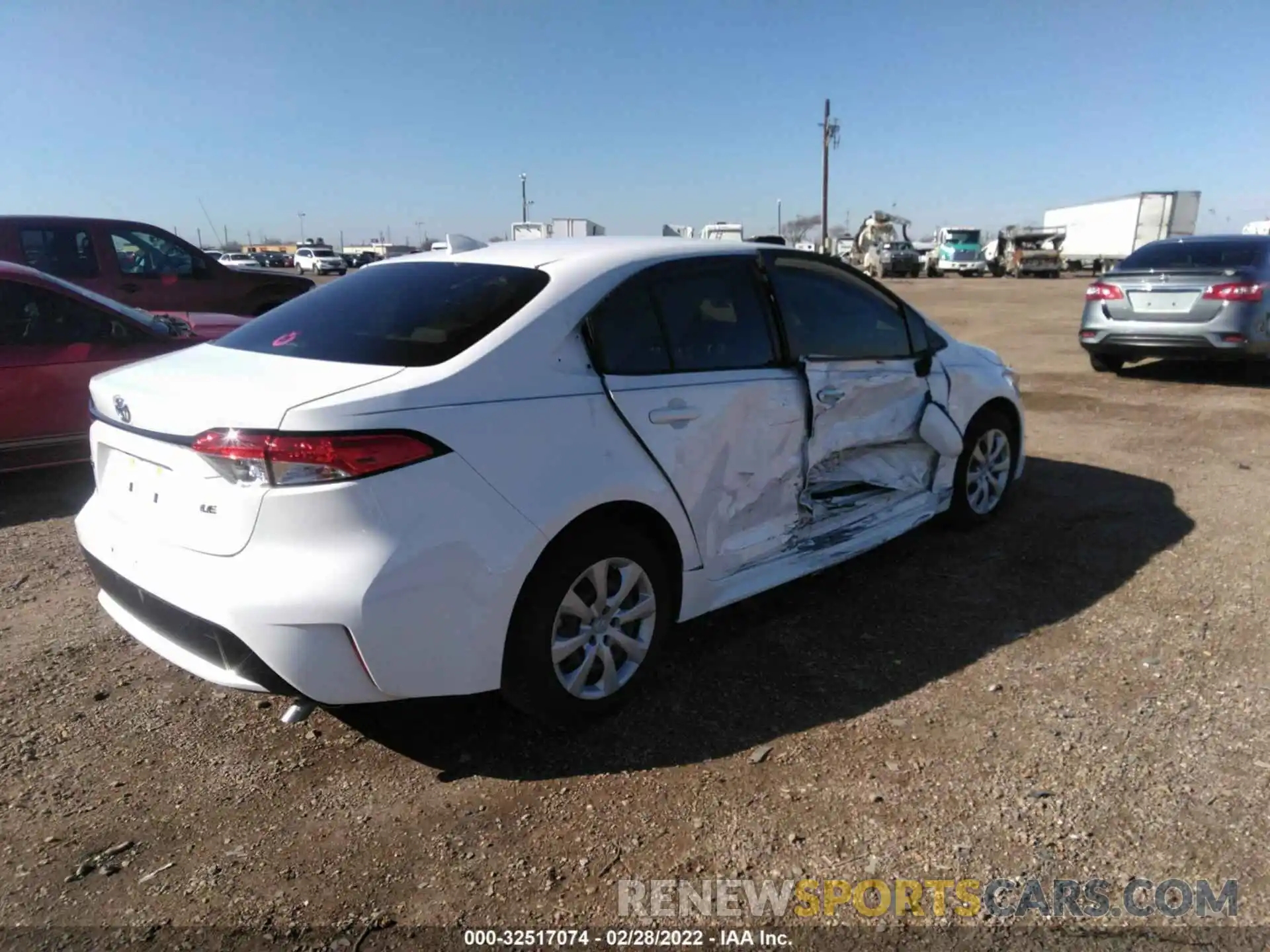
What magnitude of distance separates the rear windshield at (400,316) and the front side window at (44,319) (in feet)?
→ 10.5

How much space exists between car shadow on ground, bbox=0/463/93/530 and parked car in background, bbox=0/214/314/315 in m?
3.08

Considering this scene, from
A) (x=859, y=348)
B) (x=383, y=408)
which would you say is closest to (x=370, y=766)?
(x=383, y=408)

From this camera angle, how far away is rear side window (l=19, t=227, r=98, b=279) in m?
8.59

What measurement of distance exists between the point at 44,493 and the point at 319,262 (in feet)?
162

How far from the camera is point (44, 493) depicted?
5.93 metres

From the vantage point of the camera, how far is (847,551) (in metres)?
4.03

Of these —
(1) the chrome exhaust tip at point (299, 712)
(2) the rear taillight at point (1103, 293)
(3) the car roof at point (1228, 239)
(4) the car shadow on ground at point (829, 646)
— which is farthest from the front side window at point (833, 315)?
(3) the car roof at point (1228, 239)

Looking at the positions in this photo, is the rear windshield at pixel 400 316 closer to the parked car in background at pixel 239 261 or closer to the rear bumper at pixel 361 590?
the rear bumper at pixel 361 590

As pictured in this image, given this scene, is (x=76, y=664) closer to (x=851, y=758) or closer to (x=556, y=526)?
(x=556, y=526)

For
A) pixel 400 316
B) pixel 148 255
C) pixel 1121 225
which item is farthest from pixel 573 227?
pixel 1121 225

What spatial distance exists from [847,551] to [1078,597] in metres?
1.14

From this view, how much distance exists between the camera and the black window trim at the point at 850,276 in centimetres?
378

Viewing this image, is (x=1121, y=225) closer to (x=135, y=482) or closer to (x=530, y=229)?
(x=530, y=229)

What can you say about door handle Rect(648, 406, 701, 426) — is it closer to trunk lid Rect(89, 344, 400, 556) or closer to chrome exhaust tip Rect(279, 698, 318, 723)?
trunk lid Rect(89, 344, 400, 556)
